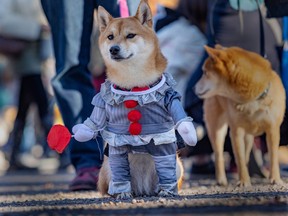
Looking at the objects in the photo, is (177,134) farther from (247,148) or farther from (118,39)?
(247,148)

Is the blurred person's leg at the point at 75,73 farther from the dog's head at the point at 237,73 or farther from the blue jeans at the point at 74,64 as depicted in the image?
the dog's head at the point at 237,73

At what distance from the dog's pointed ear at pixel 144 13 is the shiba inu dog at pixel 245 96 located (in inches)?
31.3

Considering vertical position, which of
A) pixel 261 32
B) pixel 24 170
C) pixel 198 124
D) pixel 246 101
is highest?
pixel 261 32

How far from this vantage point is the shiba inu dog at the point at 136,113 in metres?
2.73

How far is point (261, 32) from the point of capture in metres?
3.75

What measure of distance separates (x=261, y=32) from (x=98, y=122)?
1.30m

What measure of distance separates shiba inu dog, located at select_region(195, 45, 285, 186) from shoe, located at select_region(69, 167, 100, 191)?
0.67m

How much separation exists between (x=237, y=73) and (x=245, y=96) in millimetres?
118

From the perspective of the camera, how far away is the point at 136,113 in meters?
2.72

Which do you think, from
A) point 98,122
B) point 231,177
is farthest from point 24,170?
point 98,122

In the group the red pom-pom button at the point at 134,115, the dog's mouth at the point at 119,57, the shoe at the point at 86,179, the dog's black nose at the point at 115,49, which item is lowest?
the shoe at the point at 86,179

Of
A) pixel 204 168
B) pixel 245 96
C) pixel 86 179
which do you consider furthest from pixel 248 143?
pixel 204 168

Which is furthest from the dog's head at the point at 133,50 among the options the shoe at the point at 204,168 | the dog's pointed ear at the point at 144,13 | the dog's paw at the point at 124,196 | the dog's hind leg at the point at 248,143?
the shoe at the point at 204,168

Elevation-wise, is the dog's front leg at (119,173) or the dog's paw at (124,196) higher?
the dog's front leg at (119,173)
